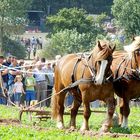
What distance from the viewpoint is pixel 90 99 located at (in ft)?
43.3

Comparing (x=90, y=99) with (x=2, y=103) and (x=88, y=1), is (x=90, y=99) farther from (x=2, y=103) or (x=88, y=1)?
(x=88, y=1)

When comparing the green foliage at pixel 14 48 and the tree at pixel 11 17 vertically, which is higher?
the tree at pixel 11 17

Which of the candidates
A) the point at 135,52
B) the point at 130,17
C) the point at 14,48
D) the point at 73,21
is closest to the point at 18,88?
the point at 135,52

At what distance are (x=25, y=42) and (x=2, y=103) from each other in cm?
3955

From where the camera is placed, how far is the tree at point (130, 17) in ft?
195

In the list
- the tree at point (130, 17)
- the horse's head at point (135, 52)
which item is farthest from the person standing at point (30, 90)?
the tree at point (130, 17)

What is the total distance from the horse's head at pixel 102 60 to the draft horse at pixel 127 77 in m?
0.83

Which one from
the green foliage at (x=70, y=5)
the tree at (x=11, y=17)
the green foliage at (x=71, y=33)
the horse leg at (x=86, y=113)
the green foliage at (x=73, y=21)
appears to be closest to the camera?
the horse leg at (x=86, y=113)

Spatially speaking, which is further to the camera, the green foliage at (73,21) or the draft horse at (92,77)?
the green foliage at (73,21)

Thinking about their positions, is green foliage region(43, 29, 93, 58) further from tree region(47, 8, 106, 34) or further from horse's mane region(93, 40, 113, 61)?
horse's mane region(93, 40, 113, 61)

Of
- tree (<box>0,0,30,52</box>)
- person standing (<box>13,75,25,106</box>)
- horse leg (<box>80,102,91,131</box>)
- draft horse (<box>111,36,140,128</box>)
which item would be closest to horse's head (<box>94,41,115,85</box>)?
horse leg (<box>80,102,91,131</box>)

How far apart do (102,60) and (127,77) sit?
134cm

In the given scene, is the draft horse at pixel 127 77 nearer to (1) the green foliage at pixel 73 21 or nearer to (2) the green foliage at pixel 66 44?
(2) the green foliage at pixel 66 44

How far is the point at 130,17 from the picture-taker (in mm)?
60188
